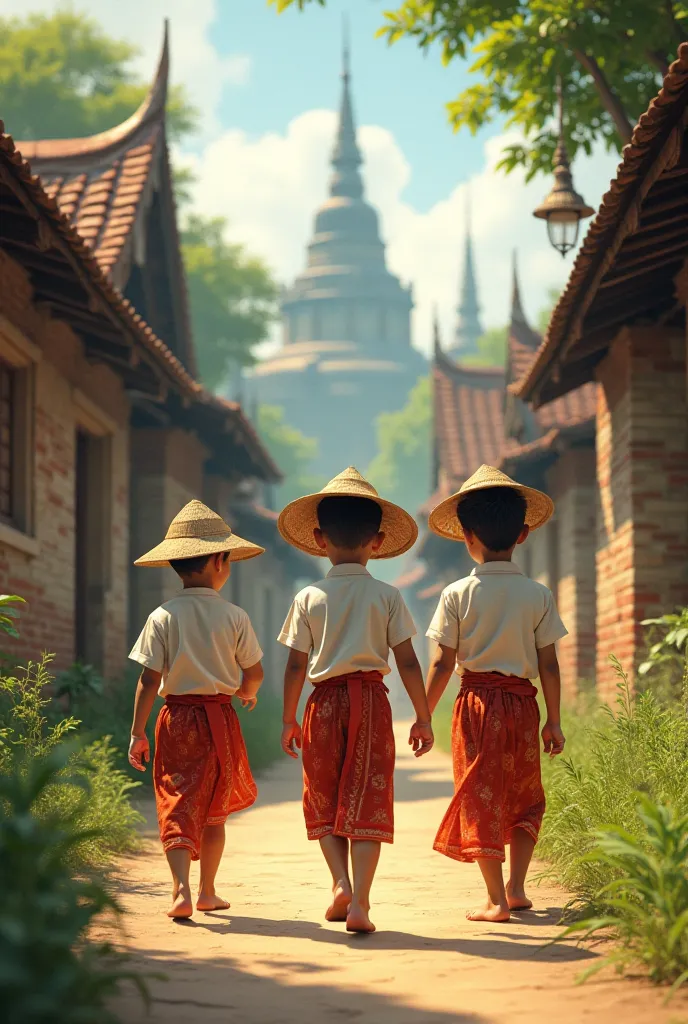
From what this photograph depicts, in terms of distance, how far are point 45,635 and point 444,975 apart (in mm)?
6584

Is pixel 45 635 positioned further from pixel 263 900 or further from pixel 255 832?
pixel 263 900

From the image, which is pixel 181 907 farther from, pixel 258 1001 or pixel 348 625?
pixel 258 1001

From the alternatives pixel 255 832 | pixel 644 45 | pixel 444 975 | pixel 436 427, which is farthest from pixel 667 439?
pixel 436 427

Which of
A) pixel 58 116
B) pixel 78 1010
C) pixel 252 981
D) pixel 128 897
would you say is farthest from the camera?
pixel 58 116

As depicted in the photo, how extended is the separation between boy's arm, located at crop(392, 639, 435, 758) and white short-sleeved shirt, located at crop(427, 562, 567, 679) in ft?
0.43

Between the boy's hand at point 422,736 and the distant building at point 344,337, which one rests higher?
the distant building at point 344,337

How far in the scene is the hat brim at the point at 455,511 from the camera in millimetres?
5602

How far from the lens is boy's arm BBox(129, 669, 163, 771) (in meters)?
5.32

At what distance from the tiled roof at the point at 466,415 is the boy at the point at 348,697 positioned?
60.7ft

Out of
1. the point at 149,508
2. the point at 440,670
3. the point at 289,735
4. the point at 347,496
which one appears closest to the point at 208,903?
the point at 289,735

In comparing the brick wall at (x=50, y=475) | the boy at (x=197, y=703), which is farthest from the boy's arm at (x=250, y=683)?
the brick wall at (x=50, y=475)

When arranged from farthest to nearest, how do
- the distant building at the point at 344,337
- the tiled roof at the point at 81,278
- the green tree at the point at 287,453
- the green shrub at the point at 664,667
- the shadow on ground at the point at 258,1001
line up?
the distant building at the point at 344,337, the green tree at the point at 287,453, the green shrub at the point at 664,667, the tiled roof at the point at 81,278, the shadow on ground at the point at 258,1001

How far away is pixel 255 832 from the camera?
29.2ft

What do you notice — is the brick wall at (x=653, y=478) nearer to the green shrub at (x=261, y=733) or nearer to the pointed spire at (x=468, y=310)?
the green shrub at (x=261, y=733)
